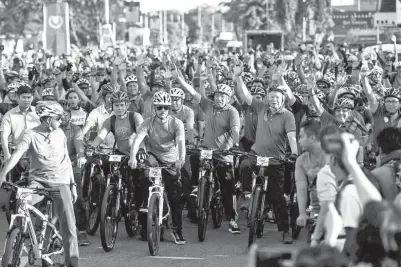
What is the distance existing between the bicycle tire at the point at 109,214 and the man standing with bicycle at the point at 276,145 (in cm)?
166

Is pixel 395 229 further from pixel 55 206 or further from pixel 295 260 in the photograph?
pixel 55 206

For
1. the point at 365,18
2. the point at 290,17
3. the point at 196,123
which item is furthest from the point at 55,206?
the point at 365,18

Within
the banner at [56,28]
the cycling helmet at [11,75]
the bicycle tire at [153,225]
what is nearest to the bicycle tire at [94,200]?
the bicycle tire at [153,225]

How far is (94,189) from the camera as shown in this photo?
12.2 m

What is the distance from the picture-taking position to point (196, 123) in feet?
50.2

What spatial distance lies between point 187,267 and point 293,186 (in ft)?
7.95

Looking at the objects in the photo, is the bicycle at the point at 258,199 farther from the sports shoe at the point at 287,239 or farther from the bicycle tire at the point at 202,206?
the bicycle tire at the point at 202,206

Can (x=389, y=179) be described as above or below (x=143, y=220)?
above

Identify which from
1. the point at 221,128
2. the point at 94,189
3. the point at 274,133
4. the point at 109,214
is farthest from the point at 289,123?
the point at 94,189

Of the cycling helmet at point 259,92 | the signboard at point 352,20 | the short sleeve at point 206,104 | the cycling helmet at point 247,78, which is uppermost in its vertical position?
the signboard at point 352,20

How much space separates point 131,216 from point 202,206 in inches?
34.7

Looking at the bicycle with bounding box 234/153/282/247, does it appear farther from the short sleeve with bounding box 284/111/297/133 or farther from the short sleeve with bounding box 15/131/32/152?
the short sleeve with bounding box 15/131/32/152

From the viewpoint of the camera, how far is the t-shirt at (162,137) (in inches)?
459

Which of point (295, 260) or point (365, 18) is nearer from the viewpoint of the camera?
point (295, 260)
